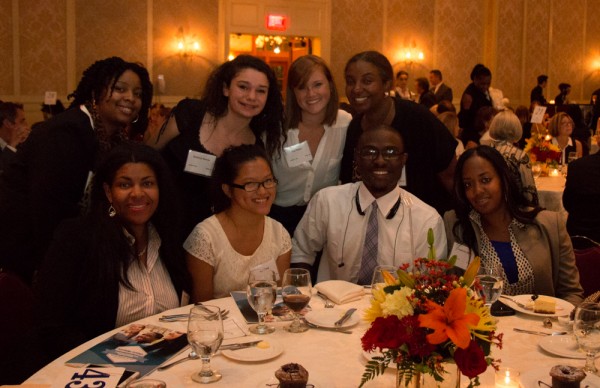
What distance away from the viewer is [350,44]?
1249 cm

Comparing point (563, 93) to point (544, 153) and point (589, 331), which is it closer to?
point (544, 153)

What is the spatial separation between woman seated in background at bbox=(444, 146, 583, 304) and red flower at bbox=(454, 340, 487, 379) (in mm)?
1504

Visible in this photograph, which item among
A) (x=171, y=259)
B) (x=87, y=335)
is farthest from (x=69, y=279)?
(x=171, y=259)

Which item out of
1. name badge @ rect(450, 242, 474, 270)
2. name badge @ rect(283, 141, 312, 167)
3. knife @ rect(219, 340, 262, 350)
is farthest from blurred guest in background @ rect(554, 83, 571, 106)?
knife @ rect(219, 340, 262, 350)

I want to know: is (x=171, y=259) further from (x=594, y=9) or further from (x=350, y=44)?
(x=594, y=9)

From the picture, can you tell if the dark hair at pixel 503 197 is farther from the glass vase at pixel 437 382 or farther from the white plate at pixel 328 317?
the glass vase at pixel 437 382

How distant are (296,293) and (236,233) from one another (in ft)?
2.71

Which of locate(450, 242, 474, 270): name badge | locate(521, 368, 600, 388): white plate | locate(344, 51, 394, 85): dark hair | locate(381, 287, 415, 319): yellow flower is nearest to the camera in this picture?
locate(381, 287, 415, 319): yellow flower

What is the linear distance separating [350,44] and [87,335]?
35.4 ft

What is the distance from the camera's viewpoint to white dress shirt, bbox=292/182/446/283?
10.2ft

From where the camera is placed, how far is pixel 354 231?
3209mm

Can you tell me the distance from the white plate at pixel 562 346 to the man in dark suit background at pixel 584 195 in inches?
101

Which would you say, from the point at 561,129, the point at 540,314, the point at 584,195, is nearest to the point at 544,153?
the point at 561,129

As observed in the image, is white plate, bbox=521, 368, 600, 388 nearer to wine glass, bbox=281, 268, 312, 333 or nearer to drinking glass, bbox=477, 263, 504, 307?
drinking glass, bbox=477, 263, 504, 307
